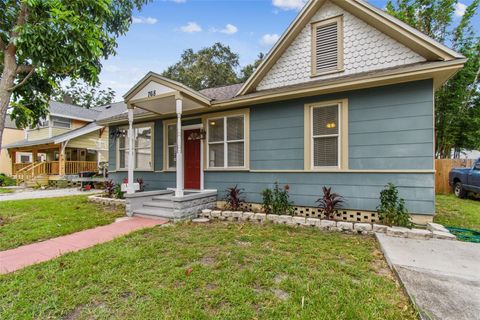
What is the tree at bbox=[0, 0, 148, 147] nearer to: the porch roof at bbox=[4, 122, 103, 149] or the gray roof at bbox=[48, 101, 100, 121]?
the porch roof at bbox=[4, 122, 103, 149]

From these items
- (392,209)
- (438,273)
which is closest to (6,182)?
(392,209)

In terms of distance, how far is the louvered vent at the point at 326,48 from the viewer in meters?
5.75

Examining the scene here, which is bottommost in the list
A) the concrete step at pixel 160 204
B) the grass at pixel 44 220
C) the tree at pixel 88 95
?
the grass at pixel 44 220

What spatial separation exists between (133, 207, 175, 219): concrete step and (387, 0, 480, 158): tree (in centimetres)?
1498

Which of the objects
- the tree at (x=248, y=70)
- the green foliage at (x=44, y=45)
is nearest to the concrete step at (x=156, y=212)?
the green foliage at (x=44, y=45)

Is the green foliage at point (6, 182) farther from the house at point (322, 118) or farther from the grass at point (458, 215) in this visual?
the grass at point (458, 215)

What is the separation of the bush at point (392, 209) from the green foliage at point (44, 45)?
7.15 metres

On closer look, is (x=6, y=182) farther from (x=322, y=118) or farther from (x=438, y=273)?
(x=438, y=273)

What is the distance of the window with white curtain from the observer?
544 centimetres

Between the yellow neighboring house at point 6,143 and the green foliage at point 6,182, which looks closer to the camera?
the green foliage at point 6,182

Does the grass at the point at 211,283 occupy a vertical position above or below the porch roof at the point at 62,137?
below

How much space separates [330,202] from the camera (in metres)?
5.16

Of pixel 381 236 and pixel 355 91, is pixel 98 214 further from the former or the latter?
pixel 355 91

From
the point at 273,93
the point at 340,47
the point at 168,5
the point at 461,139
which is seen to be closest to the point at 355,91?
the point at 340,47
